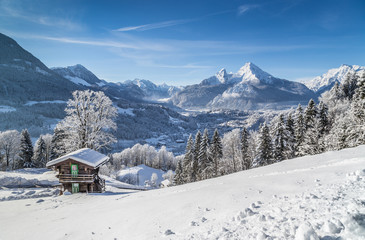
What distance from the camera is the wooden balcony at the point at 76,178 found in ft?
61.6

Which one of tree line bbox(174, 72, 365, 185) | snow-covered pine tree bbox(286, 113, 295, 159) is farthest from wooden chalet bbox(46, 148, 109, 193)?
snow-covered pine tree bbox(286, 113, 295, 159)

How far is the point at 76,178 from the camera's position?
62.0 feet

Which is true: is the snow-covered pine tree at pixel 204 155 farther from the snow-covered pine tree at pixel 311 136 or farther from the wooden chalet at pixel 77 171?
the wooden chalet at pixel 77 171

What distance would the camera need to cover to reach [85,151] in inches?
787

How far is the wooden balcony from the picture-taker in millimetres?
18766

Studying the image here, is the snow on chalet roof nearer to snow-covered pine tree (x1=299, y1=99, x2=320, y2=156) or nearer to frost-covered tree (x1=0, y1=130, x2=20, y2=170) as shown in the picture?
snow-covered pine tree (x1=299, y1=99, x2=320, y2=156)

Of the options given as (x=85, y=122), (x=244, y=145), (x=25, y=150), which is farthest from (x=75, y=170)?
(x=25, y=150)

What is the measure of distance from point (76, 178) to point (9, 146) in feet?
131

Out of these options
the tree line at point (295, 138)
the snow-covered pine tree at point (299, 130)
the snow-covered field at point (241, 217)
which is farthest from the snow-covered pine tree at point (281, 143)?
the snow-covered field at point (241, 217)

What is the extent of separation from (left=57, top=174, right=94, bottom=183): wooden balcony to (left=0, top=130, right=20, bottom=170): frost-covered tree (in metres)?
37.4

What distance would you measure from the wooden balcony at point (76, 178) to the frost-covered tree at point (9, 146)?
3743 cm

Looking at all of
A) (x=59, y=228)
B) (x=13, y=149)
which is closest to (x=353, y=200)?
(x=59, y=228)

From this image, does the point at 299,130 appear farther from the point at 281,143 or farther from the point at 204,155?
the point at 204,155

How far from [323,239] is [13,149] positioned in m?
60.6
